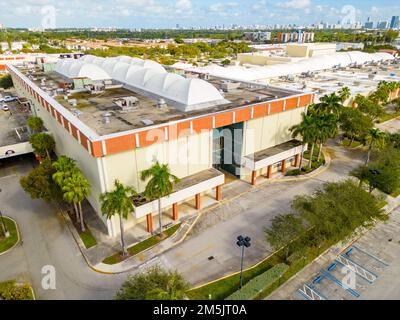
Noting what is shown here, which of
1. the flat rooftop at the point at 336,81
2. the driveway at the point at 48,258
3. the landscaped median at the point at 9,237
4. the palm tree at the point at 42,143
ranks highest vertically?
the flat rooftop at the point at 336,81

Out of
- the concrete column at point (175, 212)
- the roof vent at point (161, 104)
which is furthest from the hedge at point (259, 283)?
the roof vent at point (161, 104)

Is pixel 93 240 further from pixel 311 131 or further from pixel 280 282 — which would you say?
pixel 311 131

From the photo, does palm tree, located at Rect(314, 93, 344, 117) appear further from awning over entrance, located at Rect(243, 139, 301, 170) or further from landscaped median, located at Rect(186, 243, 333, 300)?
landscaped median, located at Rect(186, 243, 333, 300)

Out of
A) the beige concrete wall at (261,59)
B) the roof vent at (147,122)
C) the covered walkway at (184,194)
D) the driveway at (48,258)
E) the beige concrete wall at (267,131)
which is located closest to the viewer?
the driveway at (48,258)

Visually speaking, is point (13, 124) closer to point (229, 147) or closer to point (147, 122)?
point (147, 122)

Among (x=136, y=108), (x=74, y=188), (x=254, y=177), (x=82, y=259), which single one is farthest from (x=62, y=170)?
(x=254, y=177)

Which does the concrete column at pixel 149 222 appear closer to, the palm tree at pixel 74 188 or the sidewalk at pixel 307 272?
the palm tree at pixel 74 188
